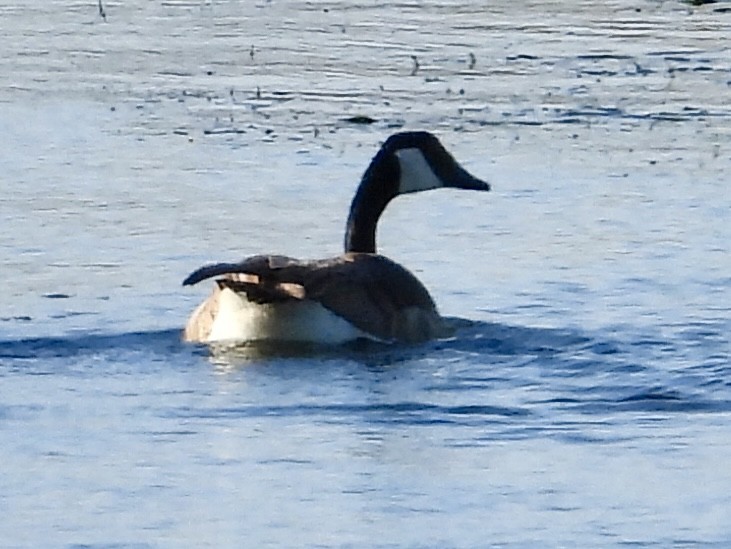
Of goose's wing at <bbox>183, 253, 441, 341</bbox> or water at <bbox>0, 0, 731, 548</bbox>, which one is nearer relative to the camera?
water at <bbox>0, 0, 731, 548</bbox>

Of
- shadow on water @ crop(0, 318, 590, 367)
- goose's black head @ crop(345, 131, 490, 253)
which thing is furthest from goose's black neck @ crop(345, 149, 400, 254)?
shadow on water @ crop(0, 318, 590, 367)

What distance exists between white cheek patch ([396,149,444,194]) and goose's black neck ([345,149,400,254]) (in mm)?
36

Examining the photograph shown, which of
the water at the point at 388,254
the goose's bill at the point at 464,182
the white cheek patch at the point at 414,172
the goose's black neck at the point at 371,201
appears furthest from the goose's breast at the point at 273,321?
the goose's bill at the point at 464,182

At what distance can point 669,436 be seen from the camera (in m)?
9.88

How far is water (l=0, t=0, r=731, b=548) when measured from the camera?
29.5ft

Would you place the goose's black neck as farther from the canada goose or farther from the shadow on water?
the shadow on water

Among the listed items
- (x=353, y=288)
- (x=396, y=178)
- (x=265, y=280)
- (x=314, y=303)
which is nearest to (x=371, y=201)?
(x=396, y=178)

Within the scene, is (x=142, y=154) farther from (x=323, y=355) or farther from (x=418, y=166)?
(x=323, y=355)

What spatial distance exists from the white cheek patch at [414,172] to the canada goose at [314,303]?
598 millimetres

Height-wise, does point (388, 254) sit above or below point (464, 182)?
below

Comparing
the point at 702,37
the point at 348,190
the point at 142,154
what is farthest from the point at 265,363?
the point at 702,37

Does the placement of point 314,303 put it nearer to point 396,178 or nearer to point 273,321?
point 273,321

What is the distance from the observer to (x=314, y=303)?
1155 cm

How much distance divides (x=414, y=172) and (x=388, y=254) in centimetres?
104
